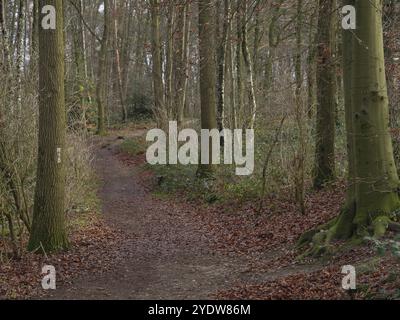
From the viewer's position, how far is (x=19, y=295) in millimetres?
7523

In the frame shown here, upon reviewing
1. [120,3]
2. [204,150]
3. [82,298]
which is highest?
[120,3]

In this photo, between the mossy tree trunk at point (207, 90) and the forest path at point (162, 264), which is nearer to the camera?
the forest path at point (162, 264)

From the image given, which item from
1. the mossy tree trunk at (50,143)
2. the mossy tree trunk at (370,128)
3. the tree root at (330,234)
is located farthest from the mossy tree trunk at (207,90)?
the mossy tree trunk at (370,128)

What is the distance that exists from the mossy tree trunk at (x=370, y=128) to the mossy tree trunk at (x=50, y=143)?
16.8 feet

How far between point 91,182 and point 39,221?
8604mm

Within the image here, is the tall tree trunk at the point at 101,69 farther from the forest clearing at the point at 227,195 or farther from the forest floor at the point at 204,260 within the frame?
the forest floor at the point at 204,260

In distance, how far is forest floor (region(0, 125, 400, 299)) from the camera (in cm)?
690

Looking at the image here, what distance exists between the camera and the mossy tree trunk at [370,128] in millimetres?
7684

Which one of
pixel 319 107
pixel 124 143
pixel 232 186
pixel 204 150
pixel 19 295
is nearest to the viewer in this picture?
pixel 19 295

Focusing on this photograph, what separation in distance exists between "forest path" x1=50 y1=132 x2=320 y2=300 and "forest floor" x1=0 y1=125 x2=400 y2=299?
16 millimetres

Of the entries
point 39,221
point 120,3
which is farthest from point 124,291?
point 120,3

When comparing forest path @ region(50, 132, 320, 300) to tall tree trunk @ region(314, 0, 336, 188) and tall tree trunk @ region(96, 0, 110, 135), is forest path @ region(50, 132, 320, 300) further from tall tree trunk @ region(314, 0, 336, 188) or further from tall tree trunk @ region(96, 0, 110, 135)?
tall tree trunk @ region(96, 0, 110, 135)
